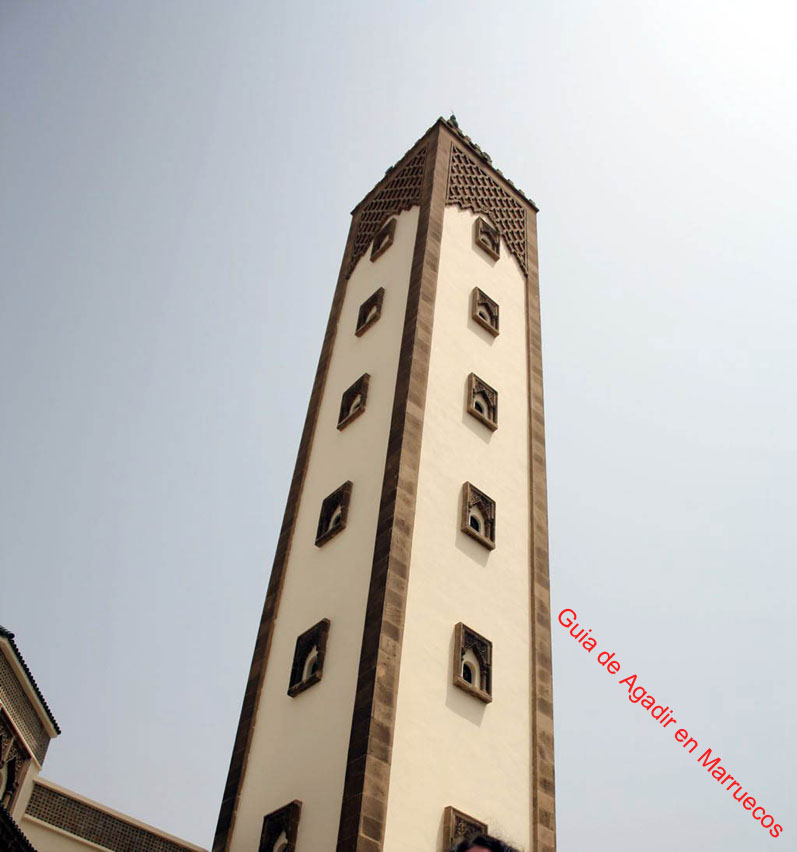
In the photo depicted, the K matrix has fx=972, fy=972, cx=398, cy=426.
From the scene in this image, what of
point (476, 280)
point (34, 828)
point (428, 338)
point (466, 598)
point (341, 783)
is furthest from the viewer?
point (476, 280)

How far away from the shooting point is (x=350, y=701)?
975 centimetres

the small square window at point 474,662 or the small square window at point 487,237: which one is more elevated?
the small square window at point 487,237

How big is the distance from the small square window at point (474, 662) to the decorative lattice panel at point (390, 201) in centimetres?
808

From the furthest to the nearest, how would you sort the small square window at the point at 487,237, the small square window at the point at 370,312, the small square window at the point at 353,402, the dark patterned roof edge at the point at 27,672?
the small square window at the point at 487,237 → the small square window at the point at 370,312 → the small square window at the point at 353,402 → the dark patterned roof edge at the point at 27,672

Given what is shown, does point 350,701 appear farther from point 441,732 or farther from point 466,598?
point 466,598

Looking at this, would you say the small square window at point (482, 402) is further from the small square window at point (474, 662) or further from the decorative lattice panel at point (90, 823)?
the decorative lattice panel at point (90, 823)

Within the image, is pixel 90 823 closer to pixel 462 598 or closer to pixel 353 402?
pixel 462 598

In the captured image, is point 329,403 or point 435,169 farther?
point 435,169

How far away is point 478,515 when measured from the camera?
12164 millimetres

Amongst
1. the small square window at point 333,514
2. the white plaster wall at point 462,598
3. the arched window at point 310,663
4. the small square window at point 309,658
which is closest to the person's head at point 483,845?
the white plaster wall at point 462,598

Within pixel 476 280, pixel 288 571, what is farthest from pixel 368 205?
pixel 288 571

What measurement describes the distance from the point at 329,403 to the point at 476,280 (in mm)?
3169

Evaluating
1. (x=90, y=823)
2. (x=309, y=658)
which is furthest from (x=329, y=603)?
(x=90, y=823)

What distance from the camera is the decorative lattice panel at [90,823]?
873 centimetres
